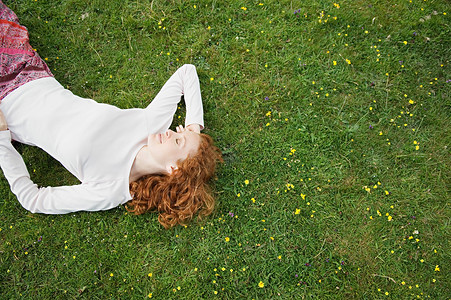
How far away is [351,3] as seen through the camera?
4426 mm

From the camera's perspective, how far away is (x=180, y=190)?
A: 11.0 feet

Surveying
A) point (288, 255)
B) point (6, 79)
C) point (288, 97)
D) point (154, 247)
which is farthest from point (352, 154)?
point (6, 79)

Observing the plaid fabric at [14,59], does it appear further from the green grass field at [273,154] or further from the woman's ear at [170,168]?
the woman's ear at [170,168]

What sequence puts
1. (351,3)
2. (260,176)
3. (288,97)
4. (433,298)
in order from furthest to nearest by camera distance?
(351,3) → (288,97) → (260,176) → (433,298)

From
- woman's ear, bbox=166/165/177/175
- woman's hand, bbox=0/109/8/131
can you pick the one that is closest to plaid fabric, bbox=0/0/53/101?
woman's hand, bbox=0/109/8/131

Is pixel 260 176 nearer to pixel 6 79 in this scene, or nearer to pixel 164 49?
pixel 164 49

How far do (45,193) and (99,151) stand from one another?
0.83m

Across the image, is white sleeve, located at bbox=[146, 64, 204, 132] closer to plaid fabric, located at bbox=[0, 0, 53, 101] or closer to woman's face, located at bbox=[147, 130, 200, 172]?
woman's face, located at bbox=[147, 130, 200, 172]

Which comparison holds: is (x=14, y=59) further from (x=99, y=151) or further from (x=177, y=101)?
(x=177, y=101)

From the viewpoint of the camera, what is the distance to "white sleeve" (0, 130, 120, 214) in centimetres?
334

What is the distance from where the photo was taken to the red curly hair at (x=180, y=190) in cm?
324

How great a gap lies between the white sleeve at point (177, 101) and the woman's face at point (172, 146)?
39 cm

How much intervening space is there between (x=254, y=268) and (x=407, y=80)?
10.6 ft

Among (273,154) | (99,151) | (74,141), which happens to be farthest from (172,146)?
(273,154)
